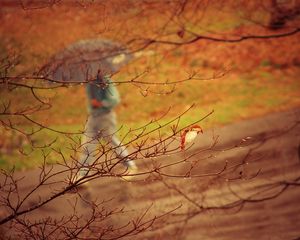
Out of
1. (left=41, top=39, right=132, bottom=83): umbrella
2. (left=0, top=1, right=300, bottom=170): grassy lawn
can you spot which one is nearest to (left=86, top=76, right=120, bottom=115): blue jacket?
(left=41, top=39, right=132, bottom=83): umbrella

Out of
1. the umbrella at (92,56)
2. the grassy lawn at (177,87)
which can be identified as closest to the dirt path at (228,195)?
the grassy lawn at (177,87)

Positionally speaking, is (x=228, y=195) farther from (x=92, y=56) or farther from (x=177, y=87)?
(x=177, y=87)

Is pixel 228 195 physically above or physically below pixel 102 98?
below

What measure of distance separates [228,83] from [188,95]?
996 millimetres

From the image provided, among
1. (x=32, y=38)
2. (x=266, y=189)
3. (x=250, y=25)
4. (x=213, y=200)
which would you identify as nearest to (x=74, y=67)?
(x=213, y=200)

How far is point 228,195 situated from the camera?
6.36 meters

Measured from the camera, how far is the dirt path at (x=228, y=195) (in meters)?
5.70

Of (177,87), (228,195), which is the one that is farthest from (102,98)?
(177,87)

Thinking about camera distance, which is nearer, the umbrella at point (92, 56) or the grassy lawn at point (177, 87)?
the umbrella at point (92, 56)

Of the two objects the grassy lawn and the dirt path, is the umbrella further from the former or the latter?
the dirt path

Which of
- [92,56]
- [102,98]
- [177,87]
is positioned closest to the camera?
[102,98]

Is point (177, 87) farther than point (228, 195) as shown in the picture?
Yes

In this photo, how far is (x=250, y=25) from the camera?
503 inches

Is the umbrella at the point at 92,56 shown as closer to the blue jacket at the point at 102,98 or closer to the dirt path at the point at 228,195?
the blue jacket at the point at 102,98
